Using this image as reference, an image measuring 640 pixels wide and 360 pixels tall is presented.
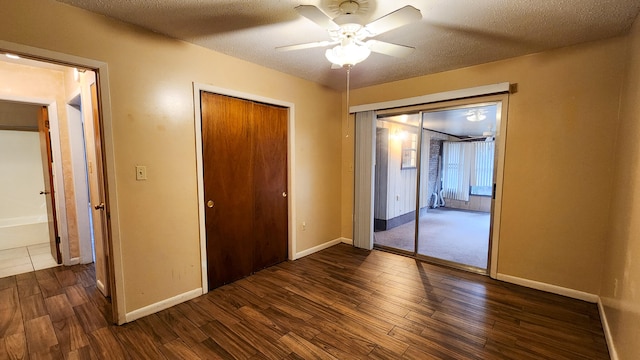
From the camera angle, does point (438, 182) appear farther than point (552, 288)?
Yes

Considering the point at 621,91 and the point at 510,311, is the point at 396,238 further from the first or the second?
the point at 621,91

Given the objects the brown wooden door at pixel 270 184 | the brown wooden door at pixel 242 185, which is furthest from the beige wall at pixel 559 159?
the brown wooden door at pixel 242 185

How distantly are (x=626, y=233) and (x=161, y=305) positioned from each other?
357 cm

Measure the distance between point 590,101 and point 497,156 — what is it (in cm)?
84

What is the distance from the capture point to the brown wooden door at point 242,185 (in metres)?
2.61

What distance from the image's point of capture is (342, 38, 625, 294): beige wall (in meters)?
2.29

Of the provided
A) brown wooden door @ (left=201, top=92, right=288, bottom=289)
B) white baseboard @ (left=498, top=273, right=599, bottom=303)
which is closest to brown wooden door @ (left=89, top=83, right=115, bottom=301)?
brown wooden door @ (left=201, top=92, right=288, bottom=289)

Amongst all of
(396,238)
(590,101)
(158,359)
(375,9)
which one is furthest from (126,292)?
(590,101)

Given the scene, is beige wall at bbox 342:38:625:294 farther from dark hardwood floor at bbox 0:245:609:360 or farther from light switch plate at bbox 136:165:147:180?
light switch plate at bbox 136:165:147:180

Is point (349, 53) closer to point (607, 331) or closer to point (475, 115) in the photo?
point (607, 331)

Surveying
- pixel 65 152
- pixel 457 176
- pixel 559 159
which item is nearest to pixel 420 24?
pixel 559 159

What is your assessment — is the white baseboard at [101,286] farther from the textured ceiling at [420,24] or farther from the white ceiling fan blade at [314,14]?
the white ceiling fan blade at [314,14]

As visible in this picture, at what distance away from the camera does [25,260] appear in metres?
3.33

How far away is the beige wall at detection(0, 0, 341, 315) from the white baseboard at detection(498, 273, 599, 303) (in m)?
3.28
